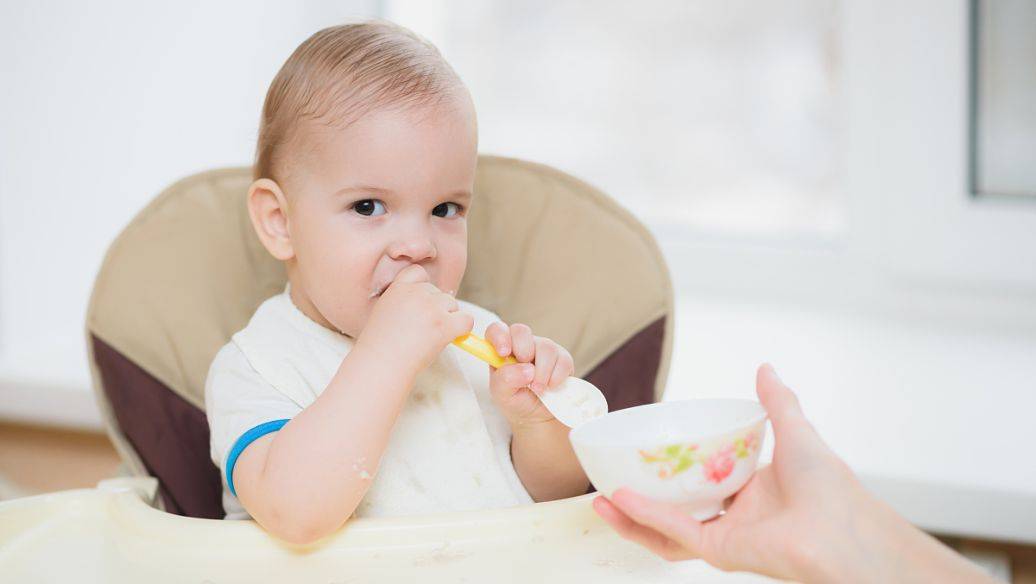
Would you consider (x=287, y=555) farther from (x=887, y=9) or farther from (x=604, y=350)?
(x=887, y=9)

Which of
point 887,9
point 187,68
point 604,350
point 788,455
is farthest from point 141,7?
point 788,455

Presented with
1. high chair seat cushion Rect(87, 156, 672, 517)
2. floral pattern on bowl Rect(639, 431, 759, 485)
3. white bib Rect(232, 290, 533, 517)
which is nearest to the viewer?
floral pattern on bowl Rect(639, 431, 759, 485)

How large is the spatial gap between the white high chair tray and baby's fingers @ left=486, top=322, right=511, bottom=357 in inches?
5.4

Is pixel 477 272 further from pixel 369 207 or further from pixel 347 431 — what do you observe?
pixel 347 431

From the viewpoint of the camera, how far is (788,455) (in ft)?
2.62

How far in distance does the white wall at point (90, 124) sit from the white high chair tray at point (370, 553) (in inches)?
32.0

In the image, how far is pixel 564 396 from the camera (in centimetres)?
92

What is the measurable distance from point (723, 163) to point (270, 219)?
38.9 inches

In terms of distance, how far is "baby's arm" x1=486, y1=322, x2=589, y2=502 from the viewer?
921mm

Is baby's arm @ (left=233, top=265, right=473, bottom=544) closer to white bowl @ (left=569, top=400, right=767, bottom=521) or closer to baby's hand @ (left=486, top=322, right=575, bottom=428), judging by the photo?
baby's hand @ (left=486, top=322, right=575, bottom=428)

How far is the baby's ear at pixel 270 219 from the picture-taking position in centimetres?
101

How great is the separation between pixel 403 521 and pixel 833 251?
1.12 meters

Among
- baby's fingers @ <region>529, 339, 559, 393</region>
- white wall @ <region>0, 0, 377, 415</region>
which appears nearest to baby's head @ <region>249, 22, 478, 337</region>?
baby's fingers @ <region>529, 339, 559, 393</region>

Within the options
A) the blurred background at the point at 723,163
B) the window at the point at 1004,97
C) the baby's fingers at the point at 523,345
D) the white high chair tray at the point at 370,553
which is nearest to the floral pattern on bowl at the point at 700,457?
the white high chair tray at the point at 370,553
